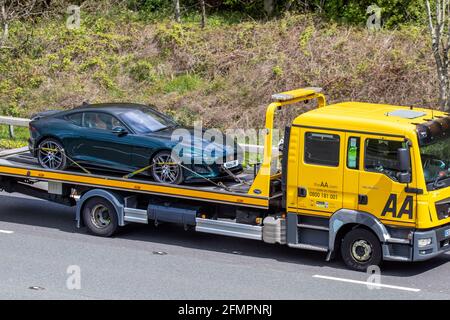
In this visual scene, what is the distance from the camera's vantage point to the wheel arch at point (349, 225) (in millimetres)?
12398

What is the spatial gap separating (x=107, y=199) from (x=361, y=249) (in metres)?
4.14

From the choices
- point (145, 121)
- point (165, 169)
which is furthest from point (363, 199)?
point (145, 121)

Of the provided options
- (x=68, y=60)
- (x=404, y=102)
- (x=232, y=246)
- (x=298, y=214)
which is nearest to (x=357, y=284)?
(x=298, y=214)

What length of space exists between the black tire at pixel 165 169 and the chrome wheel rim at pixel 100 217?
3.42 ft

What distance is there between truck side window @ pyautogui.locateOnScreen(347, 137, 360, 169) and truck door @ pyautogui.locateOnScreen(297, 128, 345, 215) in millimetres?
95

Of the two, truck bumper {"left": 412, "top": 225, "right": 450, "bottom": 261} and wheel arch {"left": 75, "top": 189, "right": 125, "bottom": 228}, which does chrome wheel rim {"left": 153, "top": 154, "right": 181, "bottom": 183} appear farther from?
truck bumper {"left": 412, "top": 225, "right": 450, "bottom": 261}

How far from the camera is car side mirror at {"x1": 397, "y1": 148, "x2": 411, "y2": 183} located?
11.9 metres

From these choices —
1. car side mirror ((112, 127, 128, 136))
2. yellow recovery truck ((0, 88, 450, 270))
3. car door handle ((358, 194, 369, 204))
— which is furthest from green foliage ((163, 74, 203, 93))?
car door handle ((358, 194, 369, 204))

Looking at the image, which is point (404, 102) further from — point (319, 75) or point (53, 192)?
point (53, 192)

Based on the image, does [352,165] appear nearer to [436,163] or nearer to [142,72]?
[436,163]

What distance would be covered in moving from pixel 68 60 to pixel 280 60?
6.25m

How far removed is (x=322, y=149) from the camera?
1262 cm

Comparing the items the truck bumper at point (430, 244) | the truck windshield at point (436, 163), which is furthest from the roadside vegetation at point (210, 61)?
the truck bumper at point (430, 244)

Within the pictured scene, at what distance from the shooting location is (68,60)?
82.8 ft
